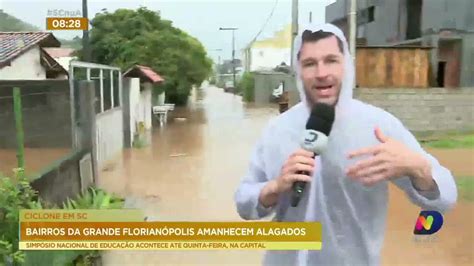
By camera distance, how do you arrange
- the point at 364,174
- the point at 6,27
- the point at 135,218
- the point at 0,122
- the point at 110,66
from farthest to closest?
the point at 0,122, the point at 110,66, the point at 6,27, the point at 135,218, the point at 364,174

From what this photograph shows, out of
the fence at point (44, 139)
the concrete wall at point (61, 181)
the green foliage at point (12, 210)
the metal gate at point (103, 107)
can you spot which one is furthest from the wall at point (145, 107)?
the green foliage at point (12, 210)

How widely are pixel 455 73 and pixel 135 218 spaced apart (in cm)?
161

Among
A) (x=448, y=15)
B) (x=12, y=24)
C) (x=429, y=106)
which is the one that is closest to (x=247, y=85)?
(x=429, y=106)

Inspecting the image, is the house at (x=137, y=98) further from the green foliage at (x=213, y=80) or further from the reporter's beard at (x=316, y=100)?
the reporter's beard at (x=316, y=100)

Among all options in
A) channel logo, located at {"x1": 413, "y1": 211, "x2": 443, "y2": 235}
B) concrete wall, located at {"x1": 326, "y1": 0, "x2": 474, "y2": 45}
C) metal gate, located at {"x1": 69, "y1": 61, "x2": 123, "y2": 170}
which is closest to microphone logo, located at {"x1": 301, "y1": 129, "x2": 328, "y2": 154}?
channel logo, located at {"x1": 413, "y1": 211, "x2": 443, "y2": 235}

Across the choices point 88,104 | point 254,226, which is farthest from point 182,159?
point 254,226

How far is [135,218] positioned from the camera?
234cm

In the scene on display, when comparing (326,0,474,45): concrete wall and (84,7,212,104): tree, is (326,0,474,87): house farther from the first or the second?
(84,7,212,104): tree

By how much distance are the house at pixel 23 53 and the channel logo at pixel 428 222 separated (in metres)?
1.68

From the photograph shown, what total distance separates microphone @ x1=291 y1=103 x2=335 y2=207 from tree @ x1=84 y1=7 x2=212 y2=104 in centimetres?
70

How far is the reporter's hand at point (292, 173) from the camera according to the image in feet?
7.06

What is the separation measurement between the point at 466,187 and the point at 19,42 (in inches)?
79.4

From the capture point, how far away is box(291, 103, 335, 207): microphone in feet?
7.06

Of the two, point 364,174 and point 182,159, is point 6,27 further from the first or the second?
point 364,174
